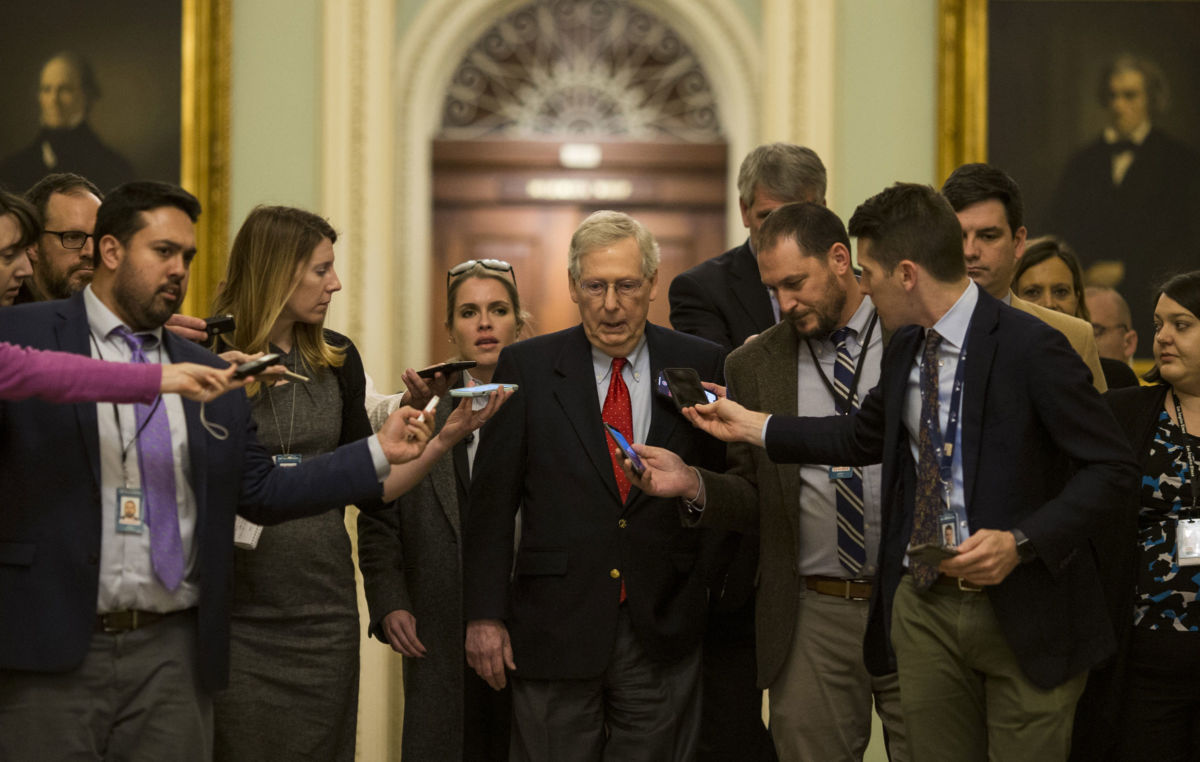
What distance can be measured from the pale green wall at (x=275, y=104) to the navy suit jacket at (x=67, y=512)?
4.13 meters

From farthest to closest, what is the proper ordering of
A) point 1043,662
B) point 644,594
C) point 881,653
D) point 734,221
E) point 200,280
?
1. point 734,221
2. point 200,280
3. point 644,594
4. point 881,653
5. point 1043,662

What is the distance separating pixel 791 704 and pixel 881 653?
0.43 metres

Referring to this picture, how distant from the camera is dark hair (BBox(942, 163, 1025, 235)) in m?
3.85

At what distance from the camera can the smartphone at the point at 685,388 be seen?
11.0 ft

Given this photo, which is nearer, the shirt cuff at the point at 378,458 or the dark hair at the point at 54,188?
the shirt cuff at the point at 378,458

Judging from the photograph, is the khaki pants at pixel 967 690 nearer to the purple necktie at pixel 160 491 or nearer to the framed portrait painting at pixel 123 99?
the purple necktie at pixel 160 491

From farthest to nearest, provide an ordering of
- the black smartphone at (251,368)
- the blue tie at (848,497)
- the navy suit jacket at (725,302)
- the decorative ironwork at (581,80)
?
the decorative ironwork at (581,80), the navy suit jacket at (725,302), the blue tie at (848,497), the black smartphone at (251,368)

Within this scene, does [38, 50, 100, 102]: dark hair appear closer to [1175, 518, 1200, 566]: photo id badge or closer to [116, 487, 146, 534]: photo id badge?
[116, 487, 146, 534]: photo id badge

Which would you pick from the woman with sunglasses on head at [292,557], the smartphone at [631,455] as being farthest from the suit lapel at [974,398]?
the woman with sunglasses on head at [292,557]

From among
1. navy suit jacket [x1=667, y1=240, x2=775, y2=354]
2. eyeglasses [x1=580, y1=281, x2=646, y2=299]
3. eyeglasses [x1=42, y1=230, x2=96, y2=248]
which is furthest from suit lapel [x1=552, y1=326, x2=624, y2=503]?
eyeglasses [x1=42, y1=230, x2=96, y2=248]

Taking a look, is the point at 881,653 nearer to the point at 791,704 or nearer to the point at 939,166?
the point at 791,704

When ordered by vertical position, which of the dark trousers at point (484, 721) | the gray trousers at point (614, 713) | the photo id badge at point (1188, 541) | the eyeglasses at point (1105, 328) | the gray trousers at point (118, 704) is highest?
the eyeglasses at point (1105, 328)

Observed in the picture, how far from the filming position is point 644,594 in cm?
336

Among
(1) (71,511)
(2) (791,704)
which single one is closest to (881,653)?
(2) (791,704)
